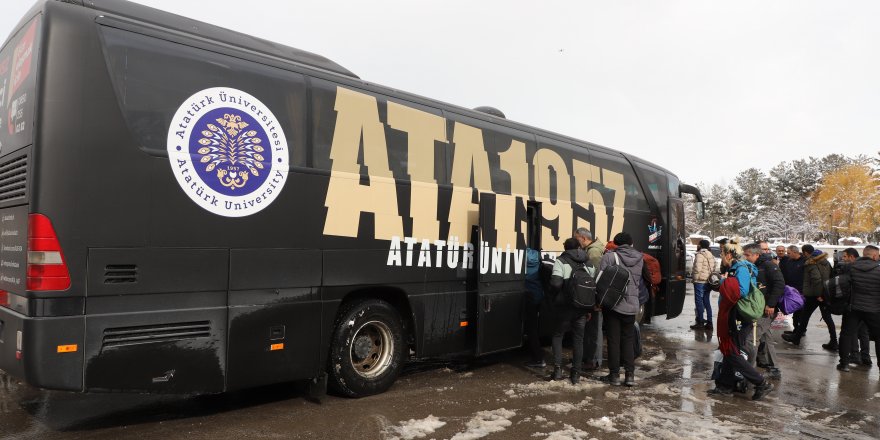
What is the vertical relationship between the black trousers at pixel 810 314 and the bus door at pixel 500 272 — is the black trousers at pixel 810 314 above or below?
below

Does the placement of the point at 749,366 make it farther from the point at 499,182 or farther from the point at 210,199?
the point at 210,199

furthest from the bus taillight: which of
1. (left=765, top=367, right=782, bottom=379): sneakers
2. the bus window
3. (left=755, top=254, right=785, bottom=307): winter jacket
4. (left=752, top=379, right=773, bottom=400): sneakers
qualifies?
(left=765, top=367, right=782, bottom=379): sneakers

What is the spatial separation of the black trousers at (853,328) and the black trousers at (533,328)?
465 centimetres

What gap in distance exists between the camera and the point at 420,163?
6.61 metres

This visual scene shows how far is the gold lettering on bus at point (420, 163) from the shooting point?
6469 millimetres

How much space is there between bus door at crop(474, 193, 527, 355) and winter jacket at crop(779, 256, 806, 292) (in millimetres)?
6064

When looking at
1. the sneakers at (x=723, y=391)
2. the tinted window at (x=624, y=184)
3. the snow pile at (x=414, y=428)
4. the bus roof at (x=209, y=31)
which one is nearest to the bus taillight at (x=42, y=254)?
the bus roof at (x=209, y=31)

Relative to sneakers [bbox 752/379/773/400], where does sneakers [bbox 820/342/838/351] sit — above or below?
below

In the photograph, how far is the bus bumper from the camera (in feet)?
13.2

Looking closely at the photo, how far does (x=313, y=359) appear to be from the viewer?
5.50 meters

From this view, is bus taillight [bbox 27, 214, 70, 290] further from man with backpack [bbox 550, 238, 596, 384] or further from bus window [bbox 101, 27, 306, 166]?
man with backpack [bbox 550, 238, 596, 384]

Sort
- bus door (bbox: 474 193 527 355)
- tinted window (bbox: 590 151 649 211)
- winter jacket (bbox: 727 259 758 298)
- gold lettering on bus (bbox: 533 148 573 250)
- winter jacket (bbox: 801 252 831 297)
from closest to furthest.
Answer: winter jacket (bbox: 727 259 758 298) < bus door (bbox: 474 193 527 355) < gold lettering on bus (bbox: 533 148 573 250) < tinted window (bbox: 590 151 649 211) < winter jacket (bbox: 801 252 831 297)

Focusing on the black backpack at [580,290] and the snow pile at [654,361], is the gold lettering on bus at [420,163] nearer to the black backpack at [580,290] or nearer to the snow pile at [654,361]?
the black backpack at [580,290]

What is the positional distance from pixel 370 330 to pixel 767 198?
82409mm
